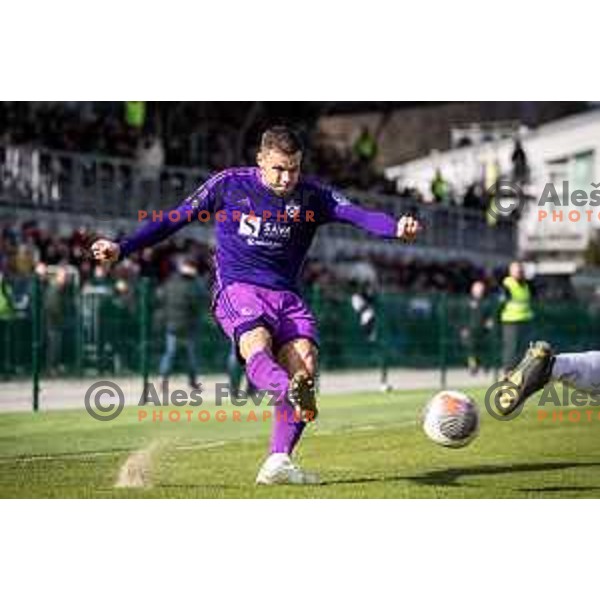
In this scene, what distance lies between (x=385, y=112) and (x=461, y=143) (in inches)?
32.2

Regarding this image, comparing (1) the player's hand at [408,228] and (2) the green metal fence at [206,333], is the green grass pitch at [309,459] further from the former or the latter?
(2) the green metal fence at [206,333]

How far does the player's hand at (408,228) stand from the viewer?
21.7 feet

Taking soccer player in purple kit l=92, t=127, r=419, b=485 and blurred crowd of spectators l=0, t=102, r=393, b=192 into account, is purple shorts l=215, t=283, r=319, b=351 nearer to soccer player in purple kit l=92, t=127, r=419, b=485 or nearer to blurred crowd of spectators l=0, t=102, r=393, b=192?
soccer player in purple kit l=92, t=127, r=419, b=485

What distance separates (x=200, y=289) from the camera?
1305 cm

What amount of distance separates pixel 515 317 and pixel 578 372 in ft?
19.6

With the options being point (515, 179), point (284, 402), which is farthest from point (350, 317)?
point (284, 402)

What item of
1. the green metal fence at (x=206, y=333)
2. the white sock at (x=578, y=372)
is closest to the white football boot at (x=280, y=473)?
the white sock at (x=578, y=372)

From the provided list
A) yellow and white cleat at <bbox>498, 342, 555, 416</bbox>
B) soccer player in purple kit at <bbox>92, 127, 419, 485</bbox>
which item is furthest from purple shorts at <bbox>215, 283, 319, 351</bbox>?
yellow and white cleat at <bbox>498, 342, 555, 416</bbox>

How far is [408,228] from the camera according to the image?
663 cm

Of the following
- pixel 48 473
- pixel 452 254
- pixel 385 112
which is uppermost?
pixel 385 112

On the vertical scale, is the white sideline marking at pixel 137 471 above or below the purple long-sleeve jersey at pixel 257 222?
below

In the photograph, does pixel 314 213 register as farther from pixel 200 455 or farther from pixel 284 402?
pixel 200 455

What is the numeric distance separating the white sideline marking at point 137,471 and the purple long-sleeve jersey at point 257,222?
0.97 meters

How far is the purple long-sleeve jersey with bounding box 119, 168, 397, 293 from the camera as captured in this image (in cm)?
710
